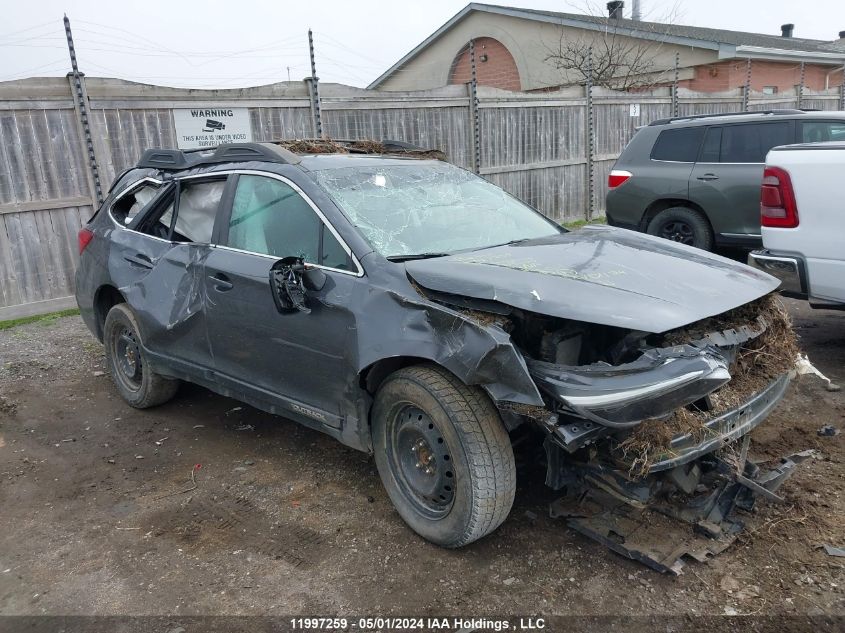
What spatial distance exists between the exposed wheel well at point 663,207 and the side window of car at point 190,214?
5.95 meters

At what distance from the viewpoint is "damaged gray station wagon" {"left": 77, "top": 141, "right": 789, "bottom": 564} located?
2787mm

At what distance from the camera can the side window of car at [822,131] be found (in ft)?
24.1

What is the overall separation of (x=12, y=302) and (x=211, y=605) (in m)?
6.12

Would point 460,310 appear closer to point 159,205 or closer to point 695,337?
point 695,337

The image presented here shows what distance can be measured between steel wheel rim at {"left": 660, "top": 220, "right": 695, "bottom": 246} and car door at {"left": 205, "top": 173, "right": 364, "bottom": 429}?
5984 millimetres

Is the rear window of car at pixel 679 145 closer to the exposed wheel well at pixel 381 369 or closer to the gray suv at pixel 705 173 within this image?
the gray suv at pixel 705 173

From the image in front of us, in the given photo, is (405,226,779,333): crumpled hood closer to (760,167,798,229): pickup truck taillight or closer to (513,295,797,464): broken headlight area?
(513,295,797,464): broken headlight area

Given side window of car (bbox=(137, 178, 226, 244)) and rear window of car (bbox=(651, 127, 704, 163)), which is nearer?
side window of car (bbox=(137, 178, 226, 244))

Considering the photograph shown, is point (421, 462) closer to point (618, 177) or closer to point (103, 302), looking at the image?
point (103, 302)

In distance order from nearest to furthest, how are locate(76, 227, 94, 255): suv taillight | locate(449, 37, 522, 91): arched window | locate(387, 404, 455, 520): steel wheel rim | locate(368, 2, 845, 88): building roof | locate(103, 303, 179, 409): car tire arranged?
locate(387, 404, 455, 520): steel wheel rim < locate(103, 303, 179, 409): car tire < locate(76, 227, 94, 255): suv taillight < locate(368, 2, 845, 88): building roof < locate(449, 37, 522, 91): arched window

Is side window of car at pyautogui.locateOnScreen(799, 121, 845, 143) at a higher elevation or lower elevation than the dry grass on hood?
higher

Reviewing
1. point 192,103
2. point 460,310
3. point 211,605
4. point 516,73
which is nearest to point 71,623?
point 211,605

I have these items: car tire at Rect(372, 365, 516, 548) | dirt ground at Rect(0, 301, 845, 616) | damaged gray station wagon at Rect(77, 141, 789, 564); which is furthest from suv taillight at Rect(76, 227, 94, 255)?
car tire at Rect(372, 365, 516, 548)

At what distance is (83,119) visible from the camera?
764 centimetres
